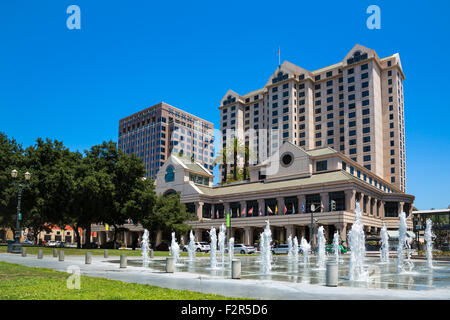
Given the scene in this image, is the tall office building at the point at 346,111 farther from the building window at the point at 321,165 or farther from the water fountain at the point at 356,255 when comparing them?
the water fountain at the point at 356,255

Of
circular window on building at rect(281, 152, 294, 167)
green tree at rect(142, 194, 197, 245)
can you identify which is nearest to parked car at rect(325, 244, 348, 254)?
circular window on building at rect(281, 152, 294, 167)

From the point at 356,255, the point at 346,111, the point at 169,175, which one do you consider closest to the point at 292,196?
the point at 169,175

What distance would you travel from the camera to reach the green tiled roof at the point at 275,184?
6631 cm

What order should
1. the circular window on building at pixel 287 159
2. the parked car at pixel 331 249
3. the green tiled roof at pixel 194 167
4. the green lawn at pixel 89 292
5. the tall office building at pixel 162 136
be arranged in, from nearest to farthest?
the green lawn at pixel 89 292
the parked car at pixel 331 249
the circular window on building at pixel 287 159
the green tiled roof at pixel 194 167
the tall office building at pixel 162 136

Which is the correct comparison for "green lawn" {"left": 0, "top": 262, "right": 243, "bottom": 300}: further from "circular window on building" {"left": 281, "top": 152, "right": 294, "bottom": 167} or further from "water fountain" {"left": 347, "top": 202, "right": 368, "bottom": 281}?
"circular window on building" {"left": 281, "top": 152, "right": 294, "bottom": 167}

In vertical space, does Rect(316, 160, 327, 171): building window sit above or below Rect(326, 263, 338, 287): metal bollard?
above

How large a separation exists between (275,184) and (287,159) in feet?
18.3

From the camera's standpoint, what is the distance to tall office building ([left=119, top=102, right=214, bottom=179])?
521 feet

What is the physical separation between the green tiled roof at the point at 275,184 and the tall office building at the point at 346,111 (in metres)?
34.2

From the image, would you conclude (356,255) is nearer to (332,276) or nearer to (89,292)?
(332,276)

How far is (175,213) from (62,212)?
18.4 meters

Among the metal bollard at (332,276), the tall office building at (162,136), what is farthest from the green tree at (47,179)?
the tall office building at (162,136)
